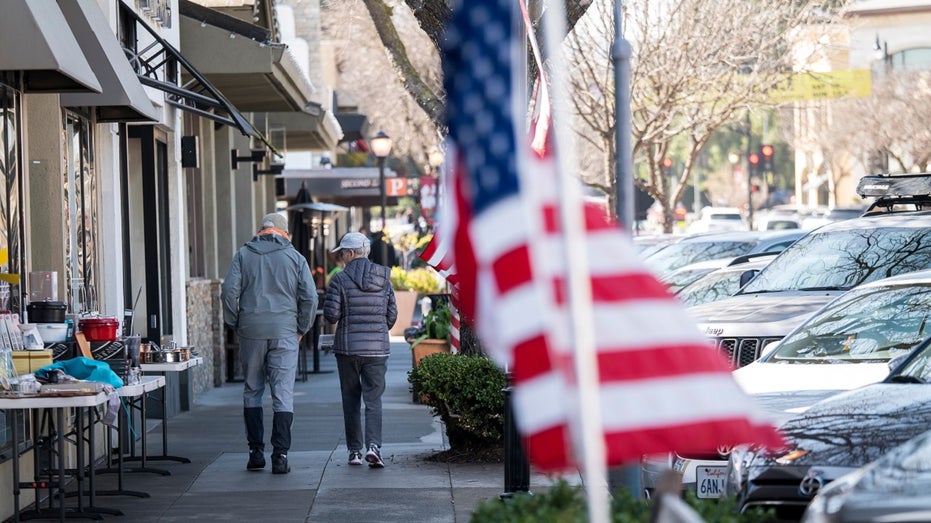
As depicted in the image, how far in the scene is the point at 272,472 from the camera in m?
11.3

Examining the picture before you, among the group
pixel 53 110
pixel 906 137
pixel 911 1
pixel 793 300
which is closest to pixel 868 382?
pixel 793 300

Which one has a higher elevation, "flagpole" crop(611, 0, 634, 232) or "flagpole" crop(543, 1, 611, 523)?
"flagpole" crop(611, 0, 634, 232)

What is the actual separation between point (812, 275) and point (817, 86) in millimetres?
21281

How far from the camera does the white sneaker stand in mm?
11336

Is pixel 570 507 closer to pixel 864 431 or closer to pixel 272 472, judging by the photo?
pixel 864 431

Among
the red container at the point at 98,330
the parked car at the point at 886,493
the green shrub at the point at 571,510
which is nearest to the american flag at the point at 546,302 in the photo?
the parked car at the point at 886,493

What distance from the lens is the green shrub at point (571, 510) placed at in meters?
4.80

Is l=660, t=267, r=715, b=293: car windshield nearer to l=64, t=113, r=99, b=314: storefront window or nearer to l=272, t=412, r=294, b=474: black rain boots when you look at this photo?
l=64, t=113, r=99, b=314: storefront window

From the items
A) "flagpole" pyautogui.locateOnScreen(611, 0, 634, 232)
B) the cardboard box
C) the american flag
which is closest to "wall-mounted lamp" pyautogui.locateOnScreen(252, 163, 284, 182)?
the cardboard box

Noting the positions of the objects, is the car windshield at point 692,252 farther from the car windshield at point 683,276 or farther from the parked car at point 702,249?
the car windshield at point 683,276

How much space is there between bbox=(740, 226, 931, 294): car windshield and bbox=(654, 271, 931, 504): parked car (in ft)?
8.15

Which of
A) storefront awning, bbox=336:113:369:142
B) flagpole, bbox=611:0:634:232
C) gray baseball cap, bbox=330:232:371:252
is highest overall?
storefront awning, bbox=336:113:369:142

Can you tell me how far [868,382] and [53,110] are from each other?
20.5 ft

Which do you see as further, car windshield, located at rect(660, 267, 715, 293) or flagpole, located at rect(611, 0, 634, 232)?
car windshield, located at rect(660, 267, 715, 293)
